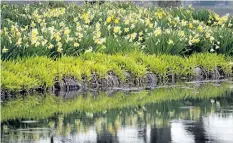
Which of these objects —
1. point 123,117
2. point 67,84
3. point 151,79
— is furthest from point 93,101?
point 151,79

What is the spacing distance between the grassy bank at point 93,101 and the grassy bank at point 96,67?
1.90 feet

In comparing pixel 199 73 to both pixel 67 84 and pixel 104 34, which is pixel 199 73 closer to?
pixel 104 34

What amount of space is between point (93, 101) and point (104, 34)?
5.65 metres

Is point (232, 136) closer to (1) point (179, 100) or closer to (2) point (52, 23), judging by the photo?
(1) point (179, 100)

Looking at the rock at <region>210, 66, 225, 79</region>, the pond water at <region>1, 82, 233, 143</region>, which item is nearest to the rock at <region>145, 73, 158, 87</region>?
the pond water at <region>1, 82, 233, 143</region>

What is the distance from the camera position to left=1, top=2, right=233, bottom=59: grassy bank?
17.2 m

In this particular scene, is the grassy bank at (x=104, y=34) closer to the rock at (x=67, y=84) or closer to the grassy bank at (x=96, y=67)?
the grassy bank at (x=96, y=67)

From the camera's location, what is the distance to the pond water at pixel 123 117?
1091 cm

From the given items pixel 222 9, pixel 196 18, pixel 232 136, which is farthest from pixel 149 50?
pixel 222 9

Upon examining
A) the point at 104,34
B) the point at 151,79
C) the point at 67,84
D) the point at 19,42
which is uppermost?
the point at 19,42

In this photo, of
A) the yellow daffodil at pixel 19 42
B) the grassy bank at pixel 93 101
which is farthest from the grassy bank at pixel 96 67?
the grassy bank at pixel 93 101

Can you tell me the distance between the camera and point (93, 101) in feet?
48.4

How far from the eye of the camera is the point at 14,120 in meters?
12.2

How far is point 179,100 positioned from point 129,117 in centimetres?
264
